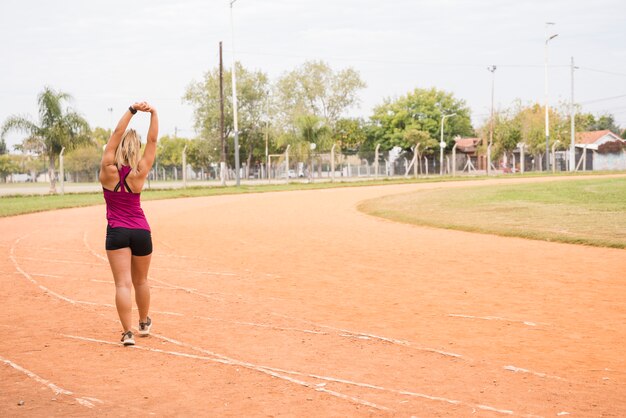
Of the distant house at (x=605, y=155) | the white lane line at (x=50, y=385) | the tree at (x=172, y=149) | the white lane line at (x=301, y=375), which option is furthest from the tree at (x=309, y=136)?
the white lane line at (x=50, y=385)

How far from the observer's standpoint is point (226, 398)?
466cm

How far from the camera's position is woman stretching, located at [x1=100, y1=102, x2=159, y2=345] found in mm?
6129

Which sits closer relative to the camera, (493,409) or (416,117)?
(493,409)

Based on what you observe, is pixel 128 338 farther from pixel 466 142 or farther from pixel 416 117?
pixel 466 142

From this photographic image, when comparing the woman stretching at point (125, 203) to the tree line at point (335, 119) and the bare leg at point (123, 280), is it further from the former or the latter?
the tree line at point (335, 119)

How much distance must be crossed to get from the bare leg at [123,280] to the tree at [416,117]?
73765 millimetres

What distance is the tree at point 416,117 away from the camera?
264 ft

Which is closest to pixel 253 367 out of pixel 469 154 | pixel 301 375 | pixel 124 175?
pixel 301 375

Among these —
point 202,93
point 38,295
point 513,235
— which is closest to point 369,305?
point 38,295

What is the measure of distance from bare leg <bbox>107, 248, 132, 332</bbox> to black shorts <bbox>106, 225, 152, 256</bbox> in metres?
0.05

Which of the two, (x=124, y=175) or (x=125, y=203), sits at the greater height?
(x=124, y=175)

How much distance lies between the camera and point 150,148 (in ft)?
21.1

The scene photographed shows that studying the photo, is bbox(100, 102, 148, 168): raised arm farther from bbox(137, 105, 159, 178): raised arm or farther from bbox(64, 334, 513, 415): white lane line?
bbox(64, 334, 513, 415): white lane line

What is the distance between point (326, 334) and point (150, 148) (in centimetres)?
240
